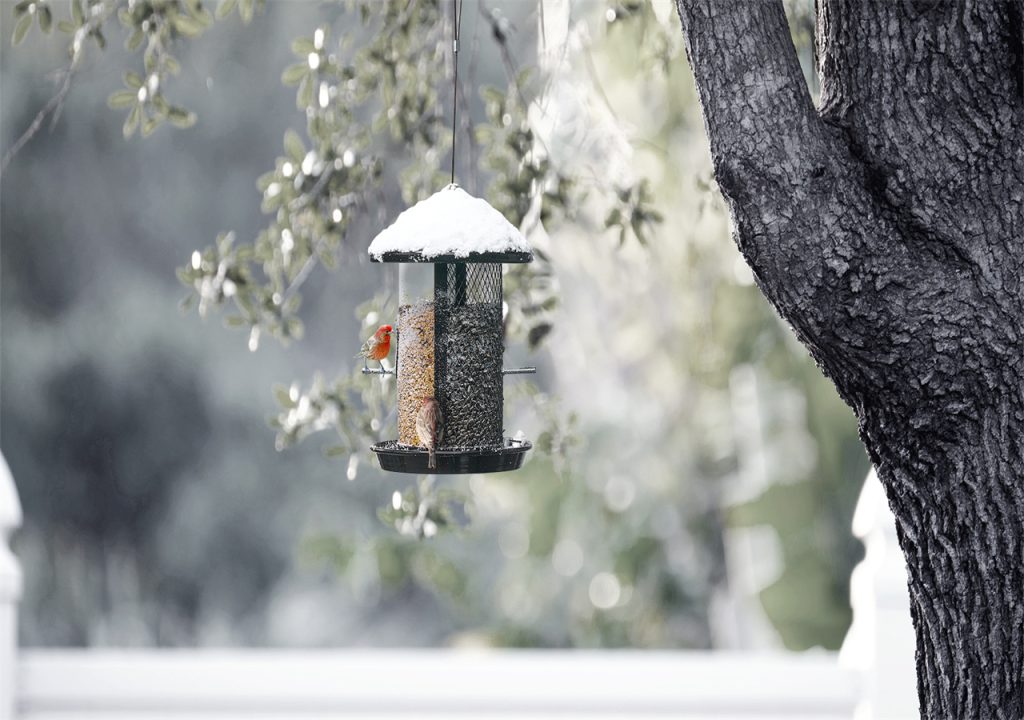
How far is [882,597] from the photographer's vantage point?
8.93ft

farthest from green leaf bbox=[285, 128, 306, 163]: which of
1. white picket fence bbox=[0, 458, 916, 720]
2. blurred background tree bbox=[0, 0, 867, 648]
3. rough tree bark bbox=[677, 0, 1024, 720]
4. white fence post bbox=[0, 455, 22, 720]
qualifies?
white picket fence bbox=[0, 458, 916, 720]

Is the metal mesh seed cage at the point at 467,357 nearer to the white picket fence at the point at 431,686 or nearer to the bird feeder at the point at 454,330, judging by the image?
the bird feeder at the point at 454,330

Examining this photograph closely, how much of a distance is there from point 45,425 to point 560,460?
538 cm

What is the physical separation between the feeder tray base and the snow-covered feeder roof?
0.89 ft

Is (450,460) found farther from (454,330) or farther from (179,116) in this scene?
(179,116)

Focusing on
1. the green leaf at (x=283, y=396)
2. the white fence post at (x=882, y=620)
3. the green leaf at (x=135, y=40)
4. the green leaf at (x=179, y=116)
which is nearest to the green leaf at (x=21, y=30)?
the green leaf at (x=135, y=40)

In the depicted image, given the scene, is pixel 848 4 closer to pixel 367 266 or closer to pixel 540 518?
pixel 540 518

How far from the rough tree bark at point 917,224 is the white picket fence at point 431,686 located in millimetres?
1793

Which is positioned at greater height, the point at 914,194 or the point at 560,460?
the point at 914,194

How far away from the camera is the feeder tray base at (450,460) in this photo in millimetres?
1544

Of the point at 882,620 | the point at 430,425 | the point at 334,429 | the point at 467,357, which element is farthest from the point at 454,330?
the point at 334,429

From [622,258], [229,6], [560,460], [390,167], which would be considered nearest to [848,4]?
[229,6]

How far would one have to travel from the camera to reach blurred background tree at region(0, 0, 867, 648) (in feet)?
17.2

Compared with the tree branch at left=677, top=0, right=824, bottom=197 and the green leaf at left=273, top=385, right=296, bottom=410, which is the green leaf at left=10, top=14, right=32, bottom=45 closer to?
the green leaf at left=273, top=385, right=296, bottom=410
